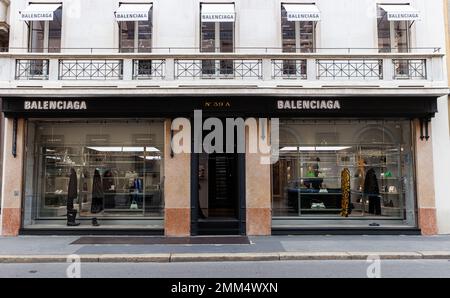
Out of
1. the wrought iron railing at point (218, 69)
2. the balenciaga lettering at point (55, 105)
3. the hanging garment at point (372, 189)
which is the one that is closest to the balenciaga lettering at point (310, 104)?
the wrought iron railing at point (218, 69)

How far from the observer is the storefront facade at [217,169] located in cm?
1271

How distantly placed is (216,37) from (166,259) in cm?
750

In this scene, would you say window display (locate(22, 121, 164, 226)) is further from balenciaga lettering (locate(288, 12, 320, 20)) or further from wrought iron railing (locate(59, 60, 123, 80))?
balenciaga lettering (locate(288, 12, 320, 20))

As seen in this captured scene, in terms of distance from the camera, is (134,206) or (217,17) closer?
(217,17)

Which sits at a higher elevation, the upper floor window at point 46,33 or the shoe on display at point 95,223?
the upper floor window at point 46,33

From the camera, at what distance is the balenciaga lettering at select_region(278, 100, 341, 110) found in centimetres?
1273

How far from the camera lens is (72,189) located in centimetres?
1364

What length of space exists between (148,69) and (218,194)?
15.1 ft

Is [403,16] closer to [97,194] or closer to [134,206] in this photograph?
[134,206]

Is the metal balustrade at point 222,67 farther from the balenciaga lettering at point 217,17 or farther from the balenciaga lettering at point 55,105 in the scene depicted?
the balenciaga lettering at point 217,17

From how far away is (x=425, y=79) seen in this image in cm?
1277

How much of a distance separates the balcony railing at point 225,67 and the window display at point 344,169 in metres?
1.58

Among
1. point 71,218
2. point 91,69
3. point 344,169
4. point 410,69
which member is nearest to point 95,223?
point 71,218

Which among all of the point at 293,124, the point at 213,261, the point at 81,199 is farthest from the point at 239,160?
the point at 81,199
